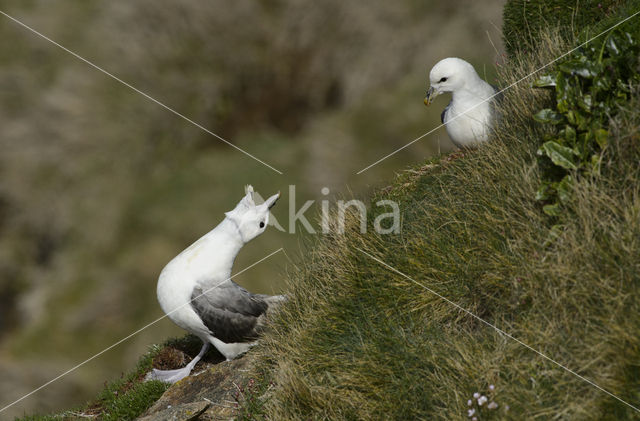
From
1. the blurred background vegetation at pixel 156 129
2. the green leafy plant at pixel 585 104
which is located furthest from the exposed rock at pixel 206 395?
the blurred background vegetation at pixel 156 129

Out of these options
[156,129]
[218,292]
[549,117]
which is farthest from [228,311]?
[156,129]

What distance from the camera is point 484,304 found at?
13.5ft

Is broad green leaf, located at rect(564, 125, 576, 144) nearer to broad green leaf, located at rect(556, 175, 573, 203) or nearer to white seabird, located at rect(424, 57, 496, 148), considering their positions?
broad green leaf, located at rect(556, 175, 573, 203)

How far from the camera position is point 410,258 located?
14.7ft

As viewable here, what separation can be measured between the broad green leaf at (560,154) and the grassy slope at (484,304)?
205mm

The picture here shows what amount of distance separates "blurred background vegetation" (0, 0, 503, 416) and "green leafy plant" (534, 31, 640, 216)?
7407 mm

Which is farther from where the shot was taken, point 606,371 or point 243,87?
point 243,87

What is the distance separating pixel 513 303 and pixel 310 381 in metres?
1.30

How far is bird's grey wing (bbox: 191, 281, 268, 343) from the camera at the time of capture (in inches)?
194

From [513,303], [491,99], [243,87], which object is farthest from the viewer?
[243,87]

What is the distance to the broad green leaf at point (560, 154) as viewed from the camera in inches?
158

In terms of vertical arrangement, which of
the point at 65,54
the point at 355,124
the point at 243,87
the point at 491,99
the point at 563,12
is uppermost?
the point at 65,54

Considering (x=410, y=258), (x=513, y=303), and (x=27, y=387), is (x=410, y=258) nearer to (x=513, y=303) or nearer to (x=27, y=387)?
(x=513, y=303)

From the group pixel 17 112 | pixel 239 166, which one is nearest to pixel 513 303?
pixel 239 166
